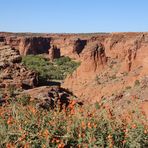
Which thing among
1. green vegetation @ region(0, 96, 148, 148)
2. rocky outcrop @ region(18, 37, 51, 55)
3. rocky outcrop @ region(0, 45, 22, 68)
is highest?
green vegetation @ region(0, 96, 148, 148)

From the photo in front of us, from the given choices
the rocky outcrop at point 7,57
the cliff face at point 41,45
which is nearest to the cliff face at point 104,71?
the rocky outcrop at point 7,57

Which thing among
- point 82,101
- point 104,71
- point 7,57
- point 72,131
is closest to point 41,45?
point 104,71

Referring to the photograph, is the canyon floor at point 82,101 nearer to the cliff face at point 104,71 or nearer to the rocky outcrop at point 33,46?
the cliff face at point 104,71

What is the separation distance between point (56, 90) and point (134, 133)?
19.1 m

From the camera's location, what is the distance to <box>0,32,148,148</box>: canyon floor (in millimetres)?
6117

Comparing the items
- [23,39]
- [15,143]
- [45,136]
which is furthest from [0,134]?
[23,39]

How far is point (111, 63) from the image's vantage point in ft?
138

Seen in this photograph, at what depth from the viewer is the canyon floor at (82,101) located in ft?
20.1

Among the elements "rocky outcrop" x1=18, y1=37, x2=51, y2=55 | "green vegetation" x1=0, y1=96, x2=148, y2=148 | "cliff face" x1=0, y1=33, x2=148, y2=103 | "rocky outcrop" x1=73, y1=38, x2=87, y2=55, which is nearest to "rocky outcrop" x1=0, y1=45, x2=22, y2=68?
"cliff face" x1=0, y1=33, x2=148, y2=103

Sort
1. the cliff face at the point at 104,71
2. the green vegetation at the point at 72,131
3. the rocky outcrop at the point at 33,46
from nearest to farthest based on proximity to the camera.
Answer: the green vegetation at the point at 72,131, the cliff face at the point at 104,71, the rocky outcrop at the point at 33,46

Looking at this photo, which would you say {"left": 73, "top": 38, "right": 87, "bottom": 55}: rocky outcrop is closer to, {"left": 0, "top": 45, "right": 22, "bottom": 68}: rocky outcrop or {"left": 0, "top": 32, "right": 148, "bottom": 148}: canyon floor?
{"left": 0, "top": 32, "right": 148, "bottom": 148}: canyon floor

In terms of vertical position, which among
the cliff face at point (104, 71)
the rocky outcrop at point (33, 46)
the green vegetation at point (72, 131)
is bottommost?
the rocky outcrop at point (33, 46)

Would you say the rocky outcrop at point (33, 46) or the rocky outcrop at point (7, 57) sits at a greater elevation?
the rocky outcrop at point (7, 57)

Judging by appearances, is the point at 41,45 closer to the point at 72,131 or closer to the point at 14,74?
the point at 14,74
